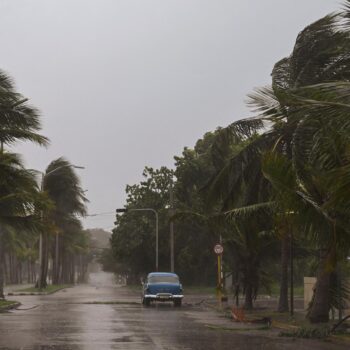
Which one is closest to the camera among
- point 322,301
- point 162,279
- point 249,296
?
point 322,301

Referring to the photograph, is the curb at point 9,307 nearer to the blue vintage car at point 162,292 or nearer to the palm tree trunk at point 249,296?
the blue vintage car at point 162,292

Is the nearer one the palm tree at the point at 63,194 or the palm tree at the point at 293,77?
the palm tree at the point at 293,77

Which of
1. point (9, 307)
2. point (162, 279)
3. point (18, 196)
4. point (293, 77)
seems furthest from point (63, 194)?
point (293, 77)

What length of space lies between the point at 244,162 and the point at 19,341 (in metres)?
10.6

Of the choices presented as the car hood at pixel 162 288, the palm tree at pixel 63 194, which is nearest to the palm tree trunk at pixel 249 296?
the car hood at pixel 162 288

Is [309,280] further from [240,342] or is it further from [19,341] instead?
[19,341]

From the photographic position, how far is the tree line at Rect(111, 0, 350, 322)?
39.2 feet

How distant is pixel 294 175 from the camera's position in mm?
15648

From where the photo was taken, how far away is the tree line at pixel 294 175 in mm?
11961

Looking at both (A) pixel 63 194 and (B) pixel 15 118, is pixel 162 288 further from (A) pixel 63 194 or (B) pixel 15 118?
(A) pixel 63 194

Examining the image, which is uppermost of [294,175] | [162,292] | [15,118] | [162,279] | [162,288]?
[15,118]

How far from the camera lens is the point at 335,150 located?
13.1 metres

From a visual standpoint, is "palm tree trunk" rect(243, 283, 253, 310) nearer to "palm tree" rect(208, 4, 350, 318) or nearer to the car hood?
"palm tree" rect(208, 4, 350, 318)

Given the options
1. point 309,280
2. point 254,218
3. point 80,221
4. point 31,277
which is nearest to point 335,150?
point 254,218
